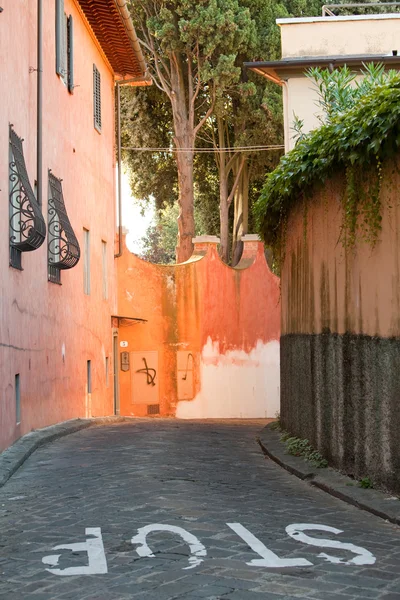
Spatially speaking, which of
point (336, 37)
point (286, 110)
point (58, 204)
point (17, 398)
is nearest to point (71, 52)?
point (58, 204)

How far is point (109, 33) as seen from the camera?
69.5 ft

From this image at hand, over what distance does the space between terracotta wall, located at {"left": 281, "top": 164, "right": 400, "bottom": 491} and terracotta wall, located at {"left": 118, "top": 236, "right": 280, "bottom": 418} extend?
40.8 feet

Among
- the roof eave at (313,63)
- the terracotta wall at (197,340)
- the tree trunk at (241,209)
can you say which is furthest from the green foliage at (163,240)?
the roof eave at (313,63)

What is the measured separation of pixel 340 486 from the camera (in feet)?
29.3

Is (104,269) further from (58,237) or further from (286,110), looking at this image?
(58,237)

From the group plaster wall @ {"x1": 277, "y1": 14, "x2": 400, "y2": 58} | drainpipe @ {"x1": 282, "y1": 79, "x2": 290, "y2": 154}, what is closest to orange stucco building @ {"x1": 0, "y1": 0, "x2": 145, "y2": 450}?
drainpipe @ {"x1": 282, "y1": 79, "x2": 290, "y2": 154}

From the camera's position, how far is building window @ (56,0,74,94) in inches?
671

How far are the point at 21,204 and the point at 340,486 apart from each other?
5785 millimetres

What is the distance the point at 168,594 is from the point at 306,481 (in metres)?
4.81

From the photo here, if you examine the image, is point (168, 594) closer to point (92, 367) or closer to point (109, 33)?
point (92, 367)

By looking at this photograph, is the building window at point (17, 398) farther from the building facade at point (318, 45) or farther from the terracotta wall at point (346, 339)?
the building facade at point (318, 45)

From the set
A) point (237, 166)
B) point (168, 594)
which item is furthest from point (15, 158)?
point (237, 166)

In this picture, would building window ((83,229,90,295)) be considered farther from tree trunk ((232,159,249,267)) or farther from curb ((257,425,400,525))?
tree trunk ((232,159,249,267))

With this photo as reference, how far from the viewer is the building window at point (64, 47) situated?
671 inches
